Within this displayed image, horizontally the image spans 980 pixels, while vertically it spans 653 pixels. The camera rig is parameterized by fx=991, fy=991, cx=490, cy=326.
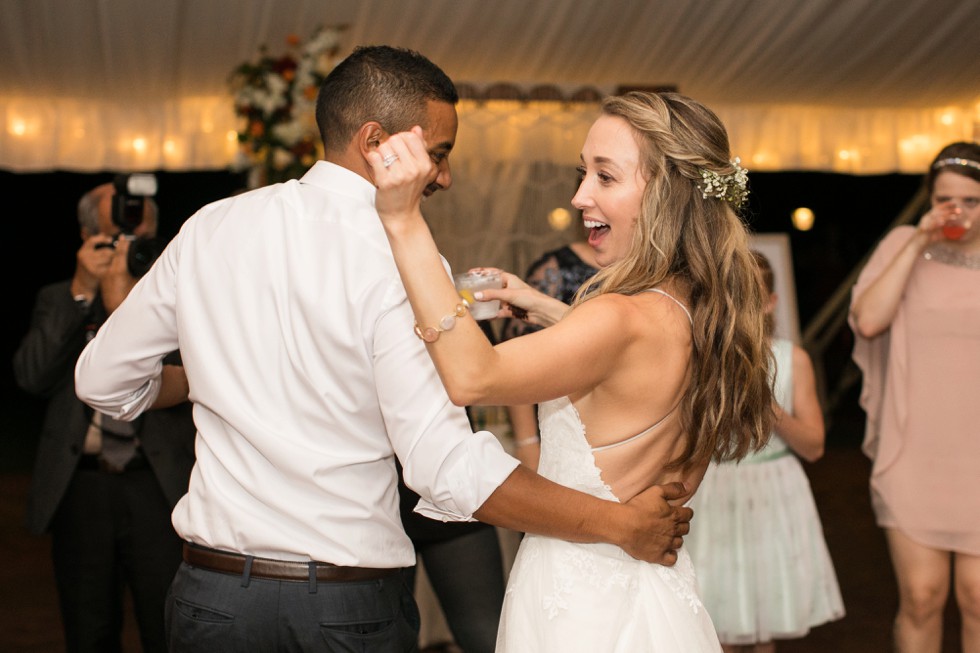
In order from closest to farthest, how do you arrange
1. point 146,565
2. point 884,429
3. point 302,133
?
point 146,565, point 884,429, point 302,133

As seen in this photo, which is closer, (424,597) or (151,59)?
(424,597)

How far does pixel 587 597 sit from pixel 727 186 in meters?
0.72

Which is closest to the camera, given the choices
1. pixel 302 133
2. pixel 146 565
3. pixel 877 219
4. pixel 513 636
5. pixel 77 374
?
pixel 513 636

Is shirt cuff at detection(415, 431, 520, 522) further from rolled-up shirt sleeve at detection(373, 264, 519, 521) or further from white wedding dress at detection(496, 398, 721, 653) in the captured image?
white wedding dress at detection(496, 398, 721, 653)

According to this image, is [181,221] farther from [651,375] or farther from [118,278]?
[651,375]

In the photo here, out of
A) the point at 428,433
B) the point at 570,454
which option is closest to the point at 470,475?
the point at 428,433

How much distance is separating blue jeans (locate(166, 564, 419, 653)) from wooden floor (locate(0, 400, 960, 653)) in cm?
261

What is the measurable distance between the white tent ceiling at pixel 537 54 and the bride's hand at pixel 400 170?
3.15m

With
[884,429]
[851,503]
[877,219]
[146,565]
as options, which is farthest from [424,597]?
[877,219]

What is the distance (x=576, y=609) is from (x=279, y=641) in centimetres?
48

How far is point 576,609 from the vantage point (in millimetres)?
1630

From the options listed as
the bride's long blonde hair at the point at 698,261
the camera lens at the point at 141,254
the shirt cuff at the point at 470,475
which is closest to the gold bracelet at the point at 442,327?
the shirt cuff at the point at 470,475

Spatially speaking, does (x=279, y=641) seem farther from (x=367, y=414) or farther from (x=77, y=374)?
(x=77, y=374)

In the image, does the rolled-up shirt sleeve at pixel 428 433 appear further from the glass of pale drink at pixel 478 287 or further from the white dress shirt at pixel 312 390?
the glass of pale drink at pixel 478 287
